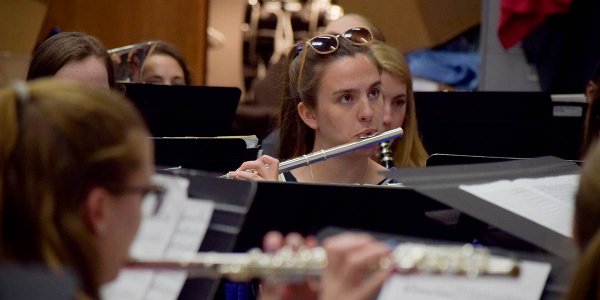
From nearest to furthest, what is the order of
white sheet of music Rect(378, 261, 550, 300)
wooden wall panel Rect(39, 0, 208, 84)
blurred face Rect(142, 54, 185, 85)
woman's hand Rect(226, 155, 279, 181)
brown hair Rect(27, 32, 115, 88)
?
white sheet of music Rect(378, 261, 550, 300) < woman's hand Rect(226, 155, 279, 181) < brown hair Rect(27, 32, 115, 88) < blurred face Rect(142, 54, 185, 85) < wooden wall panel Rect(39, 0, 208, 84)

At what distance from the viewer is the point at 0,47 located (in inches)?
180

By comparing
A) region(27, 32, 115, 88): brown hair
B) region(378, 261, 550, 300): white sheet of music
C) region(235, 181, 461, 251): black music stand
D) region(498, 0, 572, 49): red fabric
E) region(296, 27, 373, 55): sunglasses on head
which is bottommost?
region(378, 261, 550, 300): white sheet of music

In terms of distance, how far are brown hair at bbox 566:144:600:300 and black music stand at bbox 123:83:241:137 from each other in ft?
5.77

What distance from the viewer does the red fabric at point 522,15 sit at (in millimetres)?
4051

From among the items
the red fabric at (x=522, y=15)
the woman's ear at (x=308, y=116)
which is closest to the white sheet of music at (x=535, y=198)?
the woman's ear at (x=308, y=116)

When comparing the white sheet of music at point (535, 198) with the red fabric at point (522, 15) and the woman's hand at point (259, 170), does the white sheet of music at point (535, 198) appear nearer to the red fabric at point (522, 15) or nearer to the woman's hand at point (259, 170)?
the woman's hand at point (259, 170)

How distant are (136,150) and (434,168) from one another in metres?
0.54

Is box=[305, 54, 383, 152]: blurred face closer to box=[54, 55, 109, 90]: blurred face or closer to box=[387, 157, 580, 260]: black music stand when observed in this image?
box=[54, 55, 109, 90]: blurred face

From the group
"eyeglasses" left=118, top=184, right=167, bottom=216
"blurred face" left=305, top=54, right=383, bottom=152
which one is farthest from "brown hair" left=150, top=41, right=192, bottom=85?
"eyeglasses" left=118, top=184, right=167, bottom=216

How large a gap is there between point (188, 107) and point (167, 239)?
144 cm

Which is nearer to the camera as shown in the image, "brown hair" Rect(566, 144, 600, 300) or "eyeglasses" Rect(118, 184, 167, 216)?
"brown hair" Rect(566, 144, 600, 300)

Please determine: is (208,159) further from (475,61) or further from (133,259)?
(475,61)

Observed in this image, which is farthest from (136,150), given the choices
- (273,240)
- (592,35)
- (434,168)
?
(592,35)

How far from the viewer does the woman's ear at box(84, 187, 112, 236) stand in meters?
1.10
